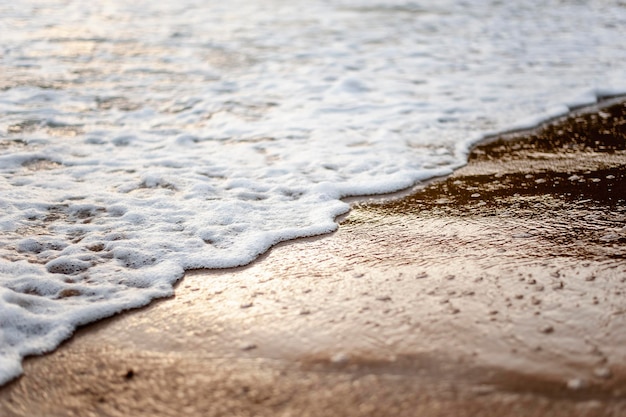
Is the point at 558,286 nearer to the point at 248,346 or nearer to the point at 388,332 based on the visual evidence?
the point at 388,332

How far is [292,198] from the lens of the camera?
359 centimetres

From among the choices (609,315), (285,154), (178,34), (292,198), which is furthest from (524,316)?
(178,34)

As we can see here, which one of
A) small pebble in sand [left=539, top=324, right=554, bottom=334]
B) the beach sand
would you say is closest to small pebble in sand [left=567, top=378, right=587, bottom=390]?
the beach sand

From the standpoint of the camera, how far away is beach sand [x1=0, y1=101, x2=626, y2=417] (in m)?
1.97

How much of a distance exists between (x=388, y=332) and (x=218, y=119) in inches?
120

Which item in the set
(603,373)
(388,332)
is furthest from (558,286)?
(388,332)

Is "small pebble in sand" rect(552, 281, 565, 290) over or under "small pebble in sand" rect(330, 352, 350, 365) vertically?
over

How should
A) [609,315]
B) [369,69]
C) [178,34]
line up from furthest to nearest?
[178,34], [369,69], [609,315]

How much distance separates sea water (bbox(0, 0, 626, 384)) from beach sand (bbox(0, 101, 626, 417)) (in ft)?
0.67

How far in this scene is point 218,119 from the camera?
4957mm

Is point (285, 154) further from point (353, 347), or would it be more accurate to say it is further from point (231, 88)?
point (353, 347)

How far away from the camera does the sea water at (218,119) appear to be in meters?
2.93

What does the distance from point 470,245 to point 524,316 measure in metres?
0.64

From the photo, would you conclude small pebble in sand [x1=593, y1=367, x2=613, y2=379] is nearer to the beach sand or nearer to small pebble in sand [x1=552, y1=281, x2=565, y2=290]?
the beach sand
